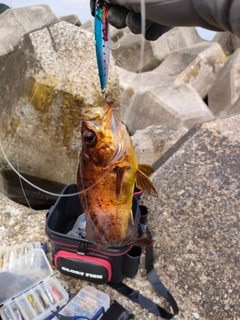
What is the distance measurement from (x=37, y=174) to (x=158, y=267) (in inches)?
71.1

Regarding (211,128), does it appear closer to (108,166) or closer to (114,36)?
(108,166)

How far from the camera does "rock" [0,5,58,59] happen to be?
4904 mm

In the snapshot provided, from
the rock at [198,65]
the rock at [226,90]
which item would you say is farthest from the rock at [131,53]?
the rock at [226,90]

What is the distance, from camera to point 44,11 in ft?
19.2

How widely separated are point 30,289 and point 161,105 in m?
3.64

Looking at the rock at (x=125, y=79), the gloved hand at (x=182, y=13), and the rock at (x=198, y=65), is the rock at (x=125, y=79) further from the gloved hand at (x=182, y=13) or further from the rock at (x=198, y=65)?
the gloved hand at (x=182, y=13)

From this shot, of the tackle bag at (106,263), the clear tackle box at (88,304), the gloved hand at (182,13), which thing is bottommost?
A: the clear tackle box at (88,304)

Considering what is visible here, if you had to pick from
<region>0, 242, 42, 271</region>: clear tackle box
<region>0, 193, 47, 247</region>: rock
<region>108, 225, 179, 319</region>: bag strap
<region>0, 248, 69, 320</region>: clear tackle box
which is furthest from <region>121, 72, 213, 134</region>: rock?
<region>0, 248, 69, 320</region>: clear tackle box

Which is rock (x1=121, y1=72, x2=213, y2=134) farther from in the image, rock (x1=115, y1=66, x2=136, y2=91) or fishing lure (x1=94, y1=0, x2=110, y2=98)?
fishing lure (x1=94, y1=0, x2=110, y2=98)

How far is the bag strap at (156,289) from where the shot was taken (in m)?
2.26

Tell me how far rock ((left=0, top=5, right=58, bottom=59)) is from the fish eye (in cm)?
342

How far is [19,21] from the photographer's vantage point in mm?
5480

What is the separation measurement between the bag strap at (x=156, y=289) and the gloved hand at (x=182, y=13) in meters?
1.44

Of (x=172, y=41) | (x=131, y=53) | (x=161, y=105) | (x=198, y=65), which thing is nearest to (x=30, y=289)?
(x=161, y=105)
